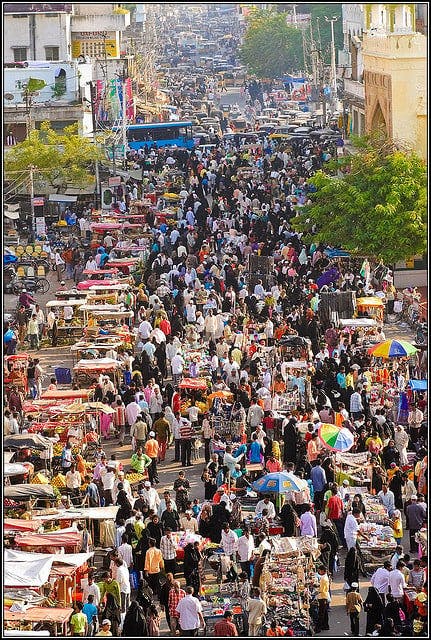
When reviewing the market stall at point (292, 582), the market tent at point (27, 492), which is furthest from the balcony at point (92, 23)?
the market stall at point (292, 582)

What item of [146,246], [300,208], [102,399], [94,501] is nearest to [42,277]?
[146,246]

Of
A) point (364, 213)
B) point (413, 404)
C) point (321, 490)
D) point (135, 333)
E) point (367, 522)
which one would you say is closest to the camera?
point (367, 522)

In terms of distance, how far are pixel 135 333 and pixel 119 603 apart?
1329cm

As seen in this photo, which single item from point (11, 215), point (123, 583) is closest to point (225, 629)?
point (123, 583)

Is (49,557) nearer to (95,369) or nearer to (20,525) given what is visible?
(20,525)

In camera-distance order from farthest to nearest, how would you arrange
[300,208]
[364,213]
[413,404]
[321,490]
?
[300,208], [364,213], [413,404], [321,490]

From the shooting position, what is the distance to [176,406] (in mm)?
25438

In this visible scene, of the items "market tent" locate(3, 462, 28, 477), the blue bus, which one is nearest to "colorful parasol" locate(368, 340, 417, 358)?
"market tent" locate(3, 462, 28, 477)

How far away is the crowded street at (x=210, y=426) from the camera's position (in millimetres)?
18219

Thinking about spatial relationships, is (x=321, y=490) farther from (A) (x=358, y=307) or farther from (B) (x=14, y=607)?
(A) (x=358, y=307)

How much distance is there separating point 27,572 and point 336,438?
5.74 m

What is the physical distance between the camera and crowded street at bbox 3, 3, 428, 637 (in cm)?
1822

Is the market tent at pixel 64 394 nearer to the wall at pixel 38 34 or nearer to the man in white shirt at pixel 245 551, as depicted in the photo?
the man in white shirt at pixel 245 551

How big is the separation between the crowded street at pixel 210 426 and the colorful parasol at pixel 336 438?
0.03 meters
